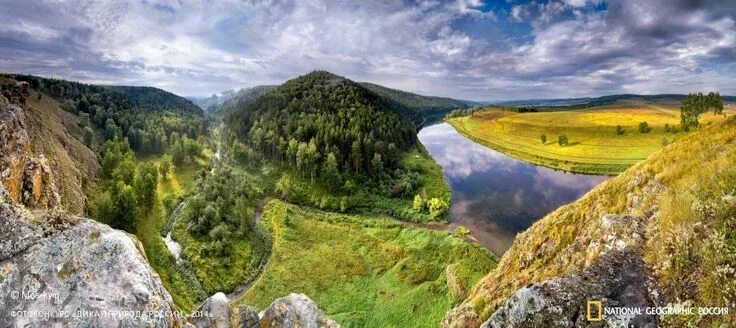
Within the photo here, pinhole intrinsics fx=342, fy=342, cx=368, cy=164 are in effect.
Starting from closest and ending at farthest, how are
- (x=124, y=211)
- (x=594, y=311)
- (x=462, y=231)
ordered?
1. (x=594, y=311)
2. (x=124, y=211)
3. (x=462, y=231)

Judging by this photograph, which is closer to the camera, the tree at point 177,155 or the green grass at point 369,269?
the green grass at point 369,269

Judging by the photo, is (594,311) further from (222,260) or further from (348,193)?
(348,193)

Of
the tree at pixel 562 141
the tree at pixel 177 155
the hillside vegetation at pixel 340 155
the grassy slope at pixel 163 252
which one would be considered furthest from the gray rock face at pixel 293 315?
the tree at pixel 562 141

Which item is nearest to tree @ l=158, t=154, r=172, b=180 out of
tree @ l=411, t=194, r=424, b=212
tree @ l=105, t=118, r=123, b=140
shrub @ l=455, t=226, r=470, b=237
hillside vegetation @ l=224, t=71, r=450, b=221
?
hillside vegetation @ l=224, t=71, r=450, b=221

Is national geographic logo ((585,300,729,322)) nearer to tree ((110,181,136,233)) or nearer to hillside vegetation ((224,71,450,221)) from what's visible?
hillside vegetation ((224,71,450,221))

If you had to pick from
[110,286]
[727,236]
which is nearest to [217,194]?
[110,286]

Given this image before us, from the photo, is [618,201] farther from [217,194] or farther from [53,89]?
[53,89]

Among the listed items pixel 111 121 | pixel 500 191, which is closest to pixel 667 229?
pixel 500 191

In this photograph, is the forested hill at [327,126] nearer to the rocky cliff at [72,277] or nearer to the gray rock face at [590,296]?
the rocky cliff at [72,277]
